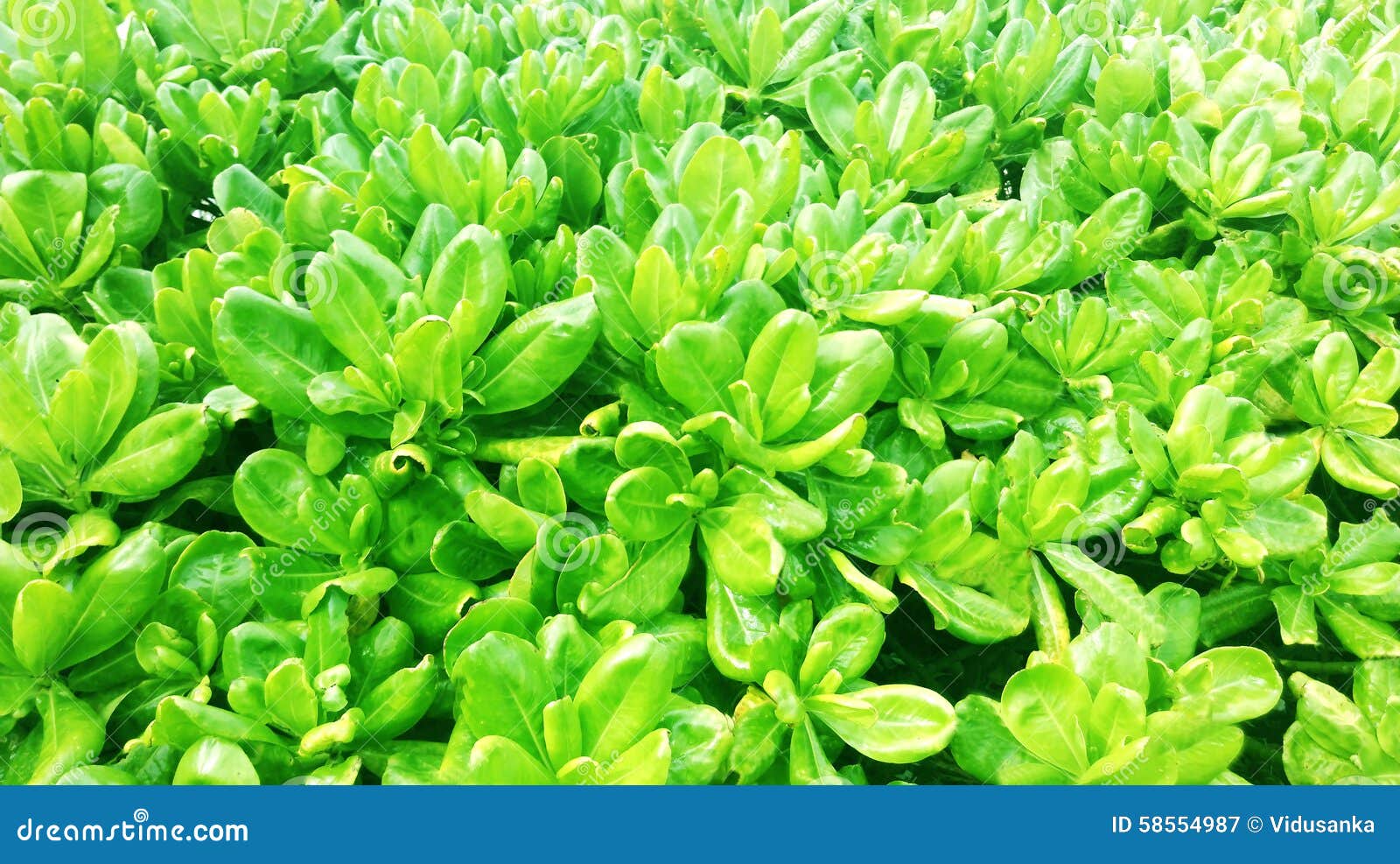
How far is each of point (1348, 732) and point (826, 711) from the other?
728 millimetres

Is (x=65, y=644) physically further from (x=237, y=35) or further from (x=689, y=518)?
(x=237, y=35)

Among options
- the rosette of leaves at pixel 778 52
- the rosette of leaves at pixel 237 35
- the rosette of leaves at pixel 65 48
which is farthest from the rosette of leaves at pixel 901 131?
the rosette of leaves at pixel 65 48

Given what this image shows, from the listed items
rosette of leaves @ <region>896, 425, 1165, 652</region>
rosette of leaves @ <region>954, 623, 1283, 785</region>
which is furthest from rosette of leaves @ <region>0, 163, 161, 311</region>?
rosette of leaves @ <region>954, 623, 1283, 785</region>

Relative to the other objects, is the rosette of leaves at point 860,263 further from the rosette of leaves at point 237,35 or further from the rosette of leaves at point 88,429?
the rosette of leaves at point 237,35

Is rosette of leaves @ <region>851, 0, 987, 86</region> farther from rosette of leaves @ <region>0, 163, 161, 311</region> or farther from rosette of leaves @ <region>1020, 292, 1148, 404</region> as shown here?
rosette of leaves @ <region>0, 163, 161, 311</region>

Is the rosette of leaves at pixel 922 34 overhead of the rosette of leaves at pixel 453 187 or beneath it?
overhead

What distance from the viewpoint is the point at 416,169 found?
5.04 ft

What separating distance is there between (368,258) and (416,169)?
0.89ft

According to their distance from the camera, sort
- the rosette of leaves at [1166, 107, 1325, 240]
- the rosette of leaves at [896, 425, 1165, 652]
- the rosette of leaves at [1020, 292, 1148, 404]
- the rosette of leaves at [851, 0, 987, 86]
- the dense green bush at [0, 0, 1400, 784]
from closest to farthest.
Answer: the dense green bush at [0, 0, 1400, 784] → the rosette of leaves at [896, 425, 1165, 652] → the rosette of leaves at [1020, 292, 1148, 404] → the rosette of leaves at [1166, 107, 1325, 240] → the rosette of leaves at [851, 0, 987, 86]

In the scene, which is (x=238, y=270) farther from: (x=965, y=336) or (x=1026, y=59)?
(x=1026, y=59)

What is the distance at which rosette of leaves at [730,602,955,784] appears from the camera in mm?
1153

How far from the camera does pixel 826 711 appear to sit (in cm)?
118

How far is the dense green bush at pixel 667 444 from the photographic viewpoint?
3.83 feet

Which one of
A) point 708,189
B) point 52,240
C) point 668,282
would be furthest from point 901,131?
point 52,240
